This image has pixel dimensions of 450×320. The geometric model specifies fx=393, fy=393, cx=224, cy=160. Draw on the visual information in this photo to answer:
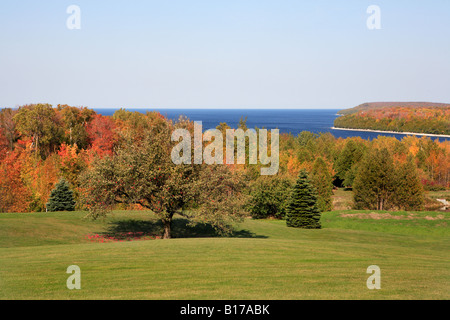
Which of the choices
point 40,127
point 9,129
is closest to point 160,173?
point 40,127

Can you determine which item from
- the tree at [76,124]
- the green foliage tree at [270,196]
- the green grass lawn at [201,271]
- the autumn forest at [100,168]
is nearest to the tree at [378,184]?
the autumn forest at [100,168]

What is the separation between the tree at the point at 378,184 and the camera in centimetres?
6550

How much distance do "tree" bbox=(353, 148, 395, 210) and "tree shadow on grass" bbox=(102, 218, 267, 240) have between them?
35911 millimetres

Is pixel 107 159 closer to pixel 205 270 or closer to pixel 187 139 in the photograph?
pixel 187 139

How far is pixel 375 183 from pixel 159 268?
56977 millimetres

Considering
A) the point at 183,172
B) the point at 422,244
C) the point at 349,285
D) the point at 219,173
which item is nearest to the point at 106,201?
the point at 183,172

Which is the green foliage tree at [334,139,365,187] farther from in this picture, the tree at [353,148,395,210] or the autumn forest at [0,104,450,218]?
the tree at [353,148,395,210]

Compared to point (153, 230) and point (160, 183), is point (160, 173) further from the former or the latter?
point (153, 230)

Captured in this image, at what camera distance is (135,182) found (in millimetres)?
27938

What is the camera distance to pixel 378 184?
65.7 meters

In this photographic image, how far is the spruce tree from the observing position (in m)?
44.4

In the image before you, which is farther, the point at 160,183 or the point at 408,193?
the point at 408,193

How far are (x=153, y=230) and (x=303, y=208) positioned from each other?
1941 centimetres
